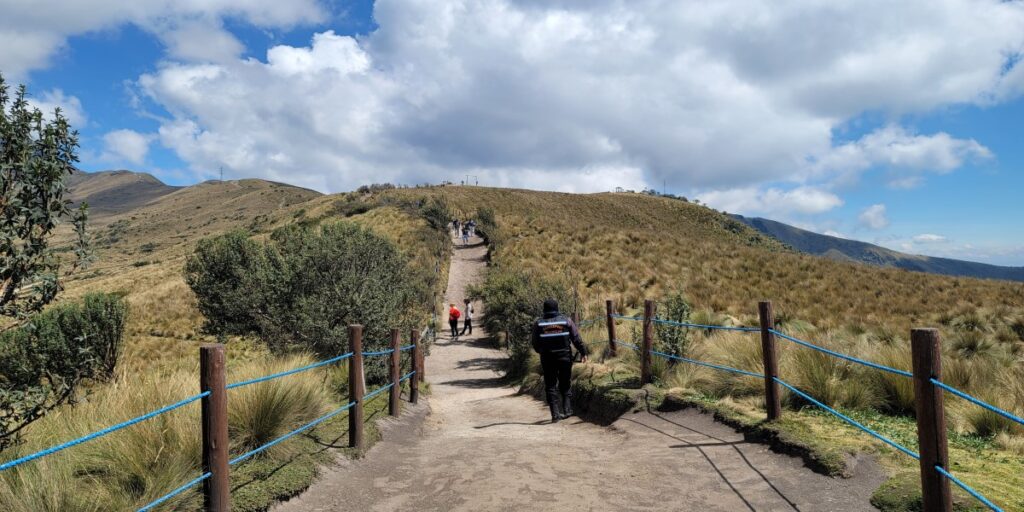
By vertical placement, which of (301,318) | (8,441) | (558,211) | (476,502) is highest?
(558,211)

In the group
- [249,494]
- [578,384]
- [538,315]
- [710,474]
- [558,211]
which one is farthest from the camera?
[558,211]

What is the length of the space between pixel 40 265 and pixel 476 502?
4581 mm

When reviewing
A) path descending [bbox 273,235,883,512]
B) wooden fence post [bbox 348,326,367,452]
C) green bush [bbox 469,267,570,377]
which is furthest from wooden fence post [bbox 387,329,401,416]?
green bush [bbox 469,267,570,377]

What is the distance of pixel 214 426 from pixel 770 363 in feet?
19.9

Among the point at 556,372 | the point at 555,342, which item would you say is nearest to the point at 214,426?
the point at 555,342

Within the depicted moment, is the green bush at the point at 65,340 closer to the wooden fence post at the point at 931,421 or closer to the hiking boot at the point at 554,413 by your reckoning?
the hiking boot at the point at 554,413

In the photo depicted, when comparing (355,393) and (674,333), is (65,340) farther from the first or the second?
(674,333)

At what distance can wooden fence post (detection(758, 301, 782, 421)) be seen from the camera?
7031mm

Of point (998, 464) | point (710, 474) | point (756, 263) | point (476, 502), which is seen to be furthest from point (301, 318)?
point (756, 263)

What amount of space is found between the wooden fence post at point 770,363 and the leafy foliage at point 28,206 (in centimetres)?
749

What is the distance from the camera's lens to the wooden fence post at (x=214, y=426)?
4.37 meters

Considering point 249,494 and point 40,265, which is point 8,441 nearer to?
point 40,265

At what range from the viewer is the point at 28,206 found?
17.2 ft

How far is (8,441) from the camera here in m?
5.25
